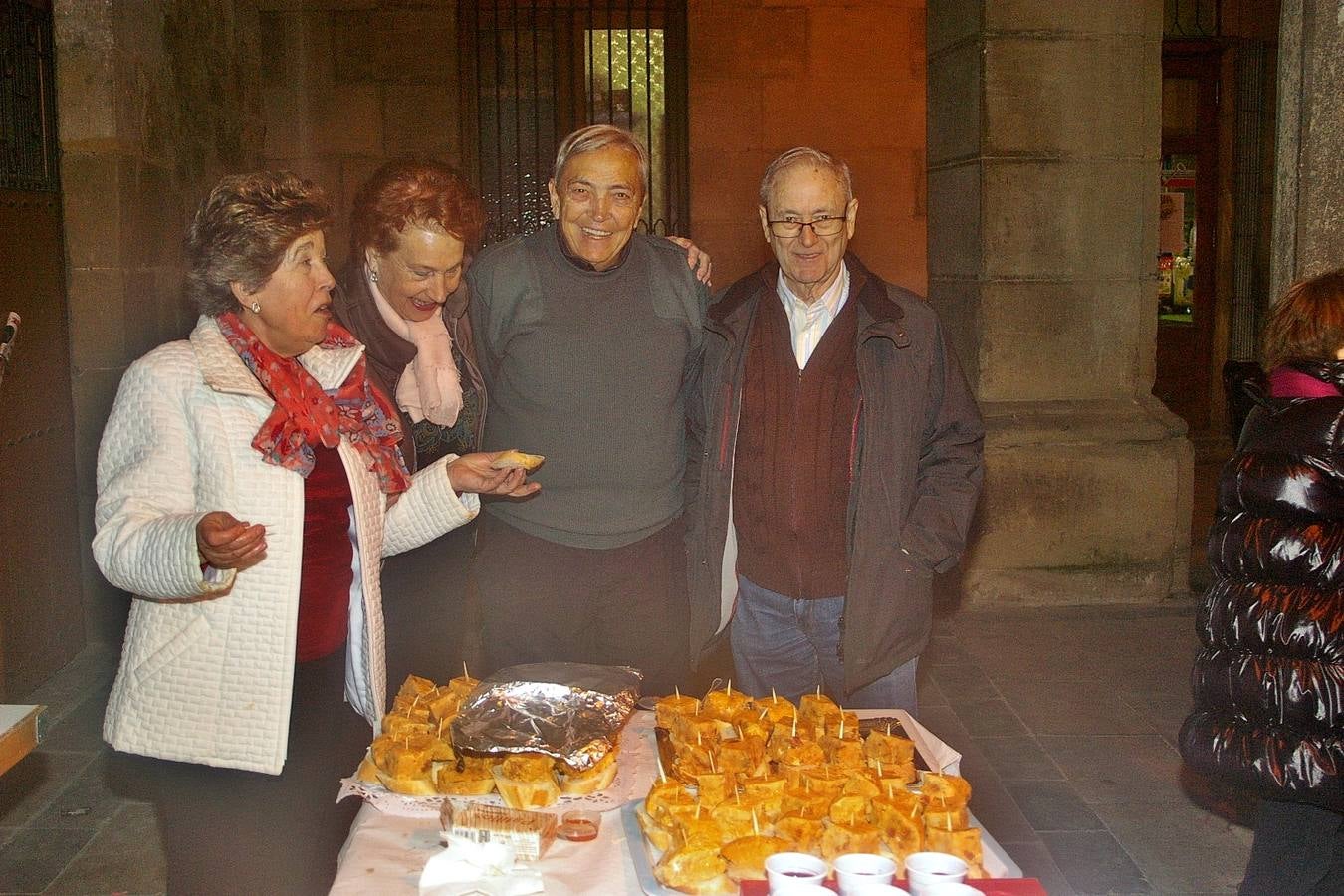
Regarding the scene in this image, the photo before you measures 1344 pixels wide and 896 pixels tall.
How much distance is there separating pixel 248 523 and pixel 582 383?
4.05ft

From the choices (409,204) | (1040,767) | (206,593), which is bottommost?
(1040,767)

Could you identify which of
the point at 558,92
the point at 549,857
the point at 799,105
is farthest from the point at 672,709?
the point at 558,92

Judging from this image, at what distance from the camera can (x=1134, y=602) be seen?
7.71 meters

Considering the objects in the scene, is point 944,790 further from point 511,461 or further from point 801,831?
point 511,461

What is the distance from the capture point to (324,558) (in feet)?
9.96

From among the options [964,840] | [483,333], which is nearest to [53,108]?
[483,333]

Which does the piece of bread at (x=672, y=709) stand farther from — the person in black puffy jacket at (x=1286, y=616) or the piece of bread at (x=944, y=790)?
the person in black puffy jacket at (x=1286, y=616)

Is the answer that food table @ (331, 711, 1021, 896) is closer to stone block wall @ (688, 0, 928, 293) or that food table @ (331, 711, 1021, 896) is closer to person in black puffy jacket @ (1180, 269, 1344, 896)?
person in black puffy jacket @ (1180, 269, 1344, 896)

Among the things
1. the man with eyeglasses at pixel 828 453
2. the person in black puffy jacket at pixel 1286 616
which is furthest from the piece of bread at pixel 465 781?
the person in black puffy jacket at pixel 1286 616

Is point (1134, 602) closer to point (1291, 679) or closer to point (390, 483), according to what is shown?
point (1291, 679)

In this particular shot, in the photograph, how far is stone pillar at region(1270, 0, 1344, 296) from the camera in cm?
467

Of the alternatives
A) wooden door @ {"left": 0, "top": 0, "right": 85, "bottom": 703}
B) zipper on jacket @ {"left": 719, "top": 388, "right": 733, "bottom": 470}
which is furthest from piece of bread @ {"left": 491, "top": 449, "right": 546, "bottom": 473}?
wooden door @ {"left": 0, "top": 0, "right": 85, "bottom": 703}

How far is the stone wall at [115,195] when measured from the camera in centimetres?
655

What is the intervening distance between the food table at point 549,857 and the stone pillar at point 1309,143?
3.08 metres
